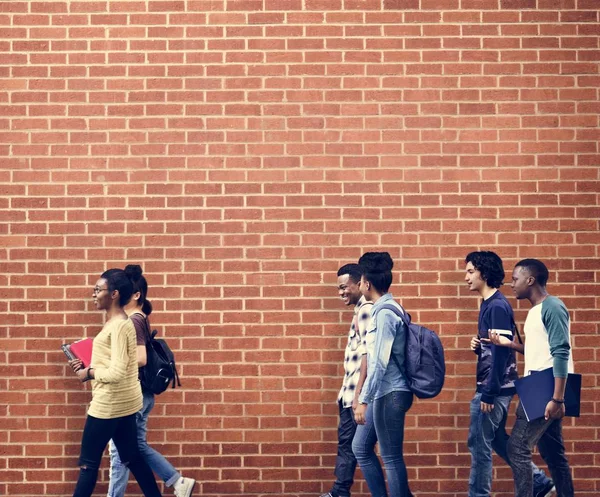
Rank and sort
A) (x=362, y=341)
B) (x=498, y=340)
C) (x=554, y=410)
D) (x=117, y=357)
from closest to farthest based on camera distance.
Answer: (x=117, y=357) < (x=554, y=410) < (x=498, y=340) < (x=362, y=341)

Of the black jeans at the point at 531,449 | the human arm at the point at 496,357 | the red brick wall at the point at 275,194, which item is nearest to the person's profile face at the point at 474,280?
the human arm at the point at 496,357

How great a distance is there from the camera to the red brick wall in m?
7.22

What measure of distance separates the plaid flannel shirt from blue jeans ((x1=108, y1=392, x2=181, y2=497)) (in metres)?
1.42

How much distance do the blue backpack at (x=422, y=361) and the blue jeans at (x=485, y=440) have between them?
651 mm

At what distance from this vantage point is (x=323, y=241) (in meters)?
7.26

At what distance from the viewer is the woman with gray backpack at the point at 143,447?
21.9 ft

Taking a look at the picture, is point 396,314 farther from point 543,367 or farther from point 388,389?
point 543,367

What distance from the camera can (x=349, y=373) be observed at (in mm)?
6762

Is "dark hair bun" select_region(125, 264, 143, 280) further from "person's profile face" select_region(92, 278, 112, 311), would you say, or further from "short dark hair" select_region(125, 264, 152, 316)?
"person's profile face" select_region(92, 278, 112, 311)

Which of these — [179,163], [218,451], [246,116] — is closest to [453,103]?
[246,116]

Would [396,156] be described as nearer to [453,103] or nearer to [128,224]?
[453,103]

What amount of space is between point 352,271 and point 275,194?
0.93 m

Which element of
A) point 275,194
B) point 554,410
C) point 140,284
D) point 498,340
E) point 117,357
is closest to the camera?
point 117,357

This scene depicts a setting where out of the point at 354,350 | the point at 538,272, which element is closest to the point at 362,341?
the point at 354,350
